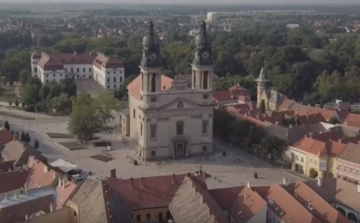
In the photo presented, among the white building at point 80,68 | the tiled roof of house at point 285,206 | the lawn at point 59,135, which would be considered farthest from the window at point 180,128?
the white building at point 80,68

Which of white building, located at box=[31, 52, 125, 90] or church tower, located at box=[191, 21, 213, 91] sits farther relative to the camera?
white building, located at box=[31, 52, 125, 90]

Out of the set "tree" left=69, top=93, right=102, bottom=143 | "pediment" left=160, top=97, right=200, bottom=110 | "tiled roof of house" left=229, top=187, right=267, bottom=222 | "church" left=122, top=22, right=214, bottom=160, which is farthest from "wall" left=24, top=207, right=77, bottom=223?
"tree" left=69, top=93, right=102, bottom=143

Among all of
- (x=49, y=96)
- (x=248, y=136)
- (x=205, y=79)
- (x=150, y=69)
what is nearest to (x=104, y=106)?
(x=150, y=69)

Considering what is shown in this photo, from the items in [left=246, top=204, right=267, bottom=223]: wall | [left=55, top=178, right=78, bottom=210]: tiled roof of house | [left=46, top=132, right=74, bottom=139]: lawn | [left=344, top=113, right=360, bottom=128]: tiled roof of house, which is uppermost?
[left=55, top=178, right=78, bottom=210]: tiled roof of house

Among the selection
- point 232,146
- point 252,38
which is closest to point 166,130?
point 232,146

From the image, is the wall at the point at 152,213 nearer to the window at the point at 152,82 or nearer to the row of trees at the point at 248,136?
the row of trees at the point at 248,136

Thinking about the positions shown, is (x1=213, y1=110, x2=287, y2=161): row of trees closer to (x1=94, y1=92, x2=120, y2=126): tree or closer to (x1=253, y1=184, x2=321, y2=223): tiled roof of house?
(x1=94, y1=92, x2=120, y2=126): tree
